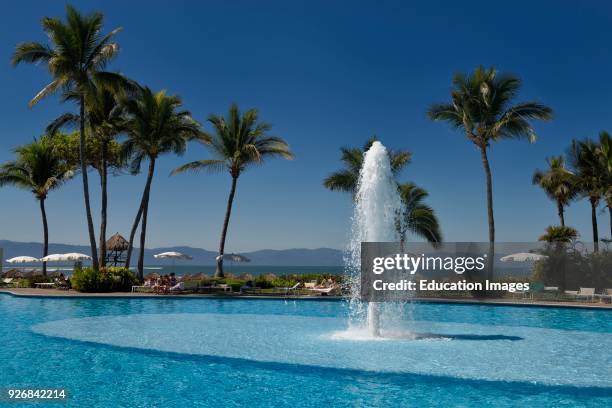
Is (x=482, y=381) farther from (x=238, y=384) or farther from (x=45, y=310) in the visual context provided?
(x=45, y=310)

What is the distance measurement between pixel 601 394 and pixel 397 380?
3408 millimetres

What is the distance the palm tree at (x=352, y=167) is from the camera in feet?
111

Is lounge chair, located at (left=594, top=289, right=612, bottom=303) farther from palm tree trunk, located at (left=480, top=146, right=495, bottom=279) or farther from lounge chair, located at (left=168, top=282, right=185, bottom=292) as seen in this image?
lounge chair, located at (left=168, top=282, right=185, bottom=292)

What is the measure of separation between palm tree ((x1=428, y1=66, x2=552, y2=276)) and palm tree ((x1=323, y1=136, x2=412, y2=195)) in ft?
16.3

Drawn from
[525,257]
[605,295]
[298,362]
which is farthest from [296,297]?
[298,362]

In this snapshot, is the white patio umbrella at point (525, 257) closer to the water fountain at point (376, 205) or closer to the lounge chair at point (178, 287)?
the water fountain at point (376, 205)

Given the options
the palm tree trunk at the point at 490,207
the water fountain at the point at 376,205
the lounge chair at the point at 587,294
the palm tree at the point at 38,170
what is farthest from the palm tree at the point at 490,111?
the palm tree at the point at 38,170

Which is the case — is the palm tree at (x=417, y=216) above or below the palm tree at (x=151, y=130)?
below

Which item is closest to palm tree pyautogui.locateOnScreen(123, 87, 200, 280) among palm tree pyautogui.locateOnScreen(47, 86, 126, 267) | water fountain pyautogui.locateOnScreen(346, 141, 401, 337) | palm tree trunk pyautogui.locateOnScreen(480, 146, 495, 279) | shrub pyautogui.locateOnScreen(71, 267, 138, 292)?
palm tree pyautogui.locateOnScreen(47, 86, 126, 267)

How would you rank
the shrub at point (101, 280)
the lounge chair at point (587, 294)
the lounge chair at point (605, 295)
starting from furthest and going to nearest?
the shrub at point (101, 280), the lounge chair at point (587, 294), the lounge chair at point (605, 295)

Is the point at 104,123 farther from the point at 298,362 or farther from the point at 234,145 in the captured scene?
the point at 298,362

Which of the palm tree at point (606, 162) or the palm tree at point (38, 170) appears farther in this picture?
the palm tree at point (38, 170)

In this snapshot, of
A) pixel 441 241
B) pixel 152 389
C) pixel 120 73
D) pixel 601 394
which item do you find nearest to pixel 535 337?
pixel 601 394

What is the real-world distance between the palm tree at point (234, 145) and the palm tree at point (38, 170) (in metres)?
11.8
